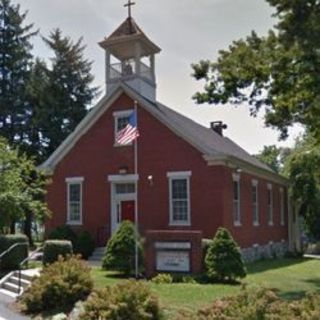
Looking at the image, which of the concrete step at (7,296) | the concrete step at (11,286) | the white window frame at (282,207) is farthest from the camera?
the white window frame at (282,207)

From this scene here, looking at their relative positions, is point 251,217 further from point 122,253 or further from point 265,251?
point 122,253

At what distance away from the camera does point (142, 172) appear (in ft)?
86.5

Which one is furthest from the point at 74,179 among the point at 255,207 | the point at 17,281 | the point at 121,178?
the point at 17,281

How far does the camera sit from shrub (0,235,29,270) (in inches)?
761

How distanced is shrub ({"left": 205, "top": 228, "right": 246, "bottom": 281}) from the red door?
843cm

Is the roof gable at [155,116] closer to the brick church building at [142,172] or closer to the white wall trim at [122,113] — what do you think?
the brick church building at [142,172]

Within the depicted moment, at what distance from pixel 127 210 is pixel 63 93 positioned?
2192 cm

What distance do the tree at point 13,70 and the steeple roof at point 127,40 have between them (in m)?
17.8

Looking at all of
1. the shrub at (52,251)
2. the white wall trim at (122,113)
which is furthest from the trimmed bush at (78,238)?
the shrub at (52,251)

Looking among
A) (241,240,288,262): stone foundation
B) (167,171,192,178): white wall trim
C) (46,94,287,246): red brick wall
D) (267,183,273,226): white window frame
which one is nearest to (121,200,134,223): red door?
(46,94,287,246): red brick wall

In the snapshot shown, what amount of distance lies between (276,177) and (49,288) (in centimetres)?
2331

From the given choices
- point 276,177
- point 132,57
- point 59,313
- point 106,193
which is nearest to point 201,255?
point 59,313

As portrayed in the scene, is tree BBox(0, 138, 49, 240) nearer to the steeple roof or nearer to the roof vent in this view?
the steeple roof

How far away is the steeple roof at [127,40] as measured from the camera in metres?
27.7
